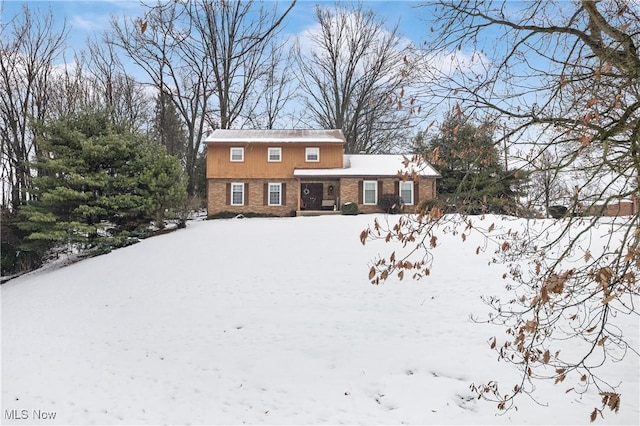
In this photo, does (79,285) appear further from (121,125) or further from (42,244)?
(121,125)

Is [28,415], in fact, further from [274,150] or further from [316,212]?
[274,150]

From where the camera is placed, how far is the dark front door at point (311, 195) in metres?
22.2

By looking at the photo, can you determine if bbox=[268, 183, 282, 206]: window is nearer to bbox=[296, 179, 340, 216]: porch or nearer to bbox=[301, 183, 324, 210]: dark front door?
bbox=[296, 179, 340, 216]: porch

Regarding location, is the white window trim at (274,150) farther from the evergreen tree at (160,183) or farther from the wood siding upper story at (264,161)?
the evergreen tree at (160,183)

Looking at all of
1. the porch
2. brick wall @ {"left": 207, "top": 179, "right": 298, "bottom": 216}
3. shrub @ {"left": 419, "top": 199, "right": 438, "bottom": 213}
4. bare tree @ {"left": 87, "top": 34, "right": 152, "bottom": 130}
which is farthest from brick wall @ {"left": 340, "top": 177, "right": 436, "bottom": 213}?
shrub @ {"left": 419, "top": 199, "right": 438, "bottom": 213}

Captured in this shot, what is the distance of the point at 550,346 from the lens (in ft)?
21.6

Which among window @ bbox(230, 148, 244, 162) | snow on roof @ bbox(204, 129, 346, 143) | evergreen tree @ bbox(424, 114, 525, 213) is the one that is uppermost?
snow on roof @ bbox(204, 129, 346, 143)

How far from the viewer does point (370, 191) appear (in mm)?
21062


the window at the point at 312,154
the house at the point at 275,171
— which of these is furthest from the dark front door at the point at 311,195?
the window at the point at 312,154

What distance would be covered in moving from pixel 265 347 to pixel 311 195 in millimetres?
15507

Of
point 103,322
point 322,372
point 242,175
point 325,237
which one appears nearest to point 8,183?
point 242,175

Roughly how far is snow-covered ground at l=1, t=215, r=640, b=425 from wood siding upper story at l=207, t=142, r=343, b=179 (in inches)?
404

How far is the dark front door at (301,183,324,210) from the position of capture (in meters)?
22.2

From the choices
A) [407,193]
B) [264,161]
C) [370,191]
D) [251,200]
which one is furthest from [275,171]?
[407,193]
